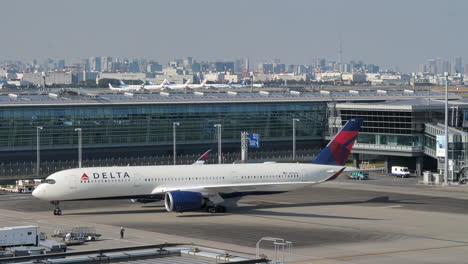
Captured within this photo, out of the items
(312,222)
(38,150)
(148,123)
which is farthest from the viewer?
(148,123)

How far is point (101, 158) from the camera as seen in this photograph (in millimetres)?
130500

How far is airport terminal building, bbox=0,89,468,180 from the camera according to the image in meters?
125

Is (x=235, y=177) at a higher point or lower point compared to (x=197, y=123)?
lower

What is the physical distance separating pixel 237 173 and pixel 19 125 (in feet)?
178

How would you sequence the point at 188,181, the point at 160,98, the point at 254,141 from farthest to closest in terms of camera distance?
1. the point at 160,98
2. the point at 254,141
3. the point at 188,181

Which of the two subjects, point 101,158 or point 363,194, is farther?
point 101,158

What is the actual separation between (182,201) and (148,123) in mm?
60259

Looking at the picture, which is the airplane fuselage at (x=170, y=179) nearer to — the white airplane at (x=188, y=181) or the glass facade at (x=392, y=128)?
the white airplane at (x=188, y=181)

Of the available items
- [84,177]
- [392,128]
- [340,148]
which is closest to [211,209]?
[84,177]

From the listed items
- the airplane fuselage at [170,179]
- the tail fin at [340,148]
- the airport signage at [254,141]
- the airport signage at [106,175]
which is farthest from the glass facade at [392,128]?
the airport signage at [106,175]

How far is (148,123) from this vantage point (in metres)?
135

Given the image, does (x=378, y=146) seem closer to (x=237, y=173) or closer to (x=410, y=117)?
(x=410, y=117)

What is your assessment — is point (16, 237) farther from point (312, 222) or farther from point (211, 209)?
point (312, 222)

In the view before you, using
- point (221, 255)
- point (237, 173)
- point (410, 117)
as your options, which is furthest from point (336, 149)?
point (221, 255)
